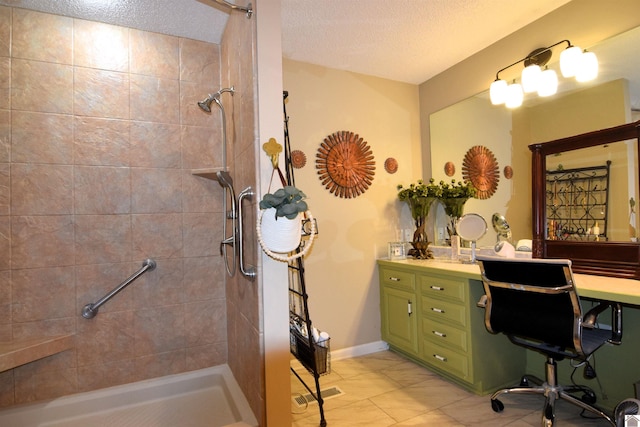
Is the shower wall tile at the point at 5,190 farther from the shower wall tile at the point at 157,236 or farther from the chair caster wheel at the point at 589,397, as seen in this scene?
the chair caster wheel at the point at 589,397

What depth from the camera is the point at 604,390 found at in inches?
71.7

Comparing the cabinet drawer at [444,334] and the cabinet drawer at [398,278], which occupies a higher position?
the cabinet drawer at [398,278]

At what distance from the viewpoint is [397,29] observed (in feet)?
7.34

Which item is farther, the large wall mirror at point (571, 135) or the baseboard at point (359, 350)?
the baseboard at point (359, 350)

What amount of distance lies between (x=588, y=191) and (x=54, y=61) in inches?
131

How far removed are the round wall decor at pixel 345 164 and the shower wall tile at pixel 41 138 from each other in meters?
1.69

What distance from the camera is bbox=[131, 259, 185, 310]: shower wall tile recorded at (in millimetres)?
2059

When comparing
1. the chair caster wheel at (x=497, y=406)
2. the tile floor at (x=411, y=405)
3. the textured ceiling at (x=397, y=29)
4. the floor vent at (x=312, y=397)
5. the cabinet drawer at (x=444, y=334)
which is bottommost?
the floor vent at (x=312, y=397)

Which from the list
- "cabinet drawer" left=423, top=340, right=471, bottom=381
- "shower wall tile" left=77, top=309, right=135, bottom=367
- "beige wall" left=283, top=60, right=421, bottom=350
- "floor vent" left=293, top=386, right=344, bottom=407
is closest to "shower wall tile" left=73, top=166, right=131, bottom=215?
"shower wall tile" left=77, top=309, right=135, bottom=367

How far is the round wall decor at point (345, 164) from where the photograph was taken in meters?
2.68

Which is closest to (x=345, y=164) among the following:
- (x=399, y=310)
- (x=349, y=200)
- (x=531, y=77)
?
(x=349, y=200)

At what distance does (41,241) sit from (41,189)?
305 millimetres

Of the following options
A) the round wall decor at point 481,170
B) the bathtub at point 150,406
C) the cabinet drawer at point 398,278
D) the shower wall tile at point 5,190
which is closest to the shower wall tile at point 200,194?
the shower wall tile at point 5,190

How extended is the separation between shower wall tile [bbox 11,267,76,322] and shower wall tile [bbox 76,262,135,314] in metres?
0.04
